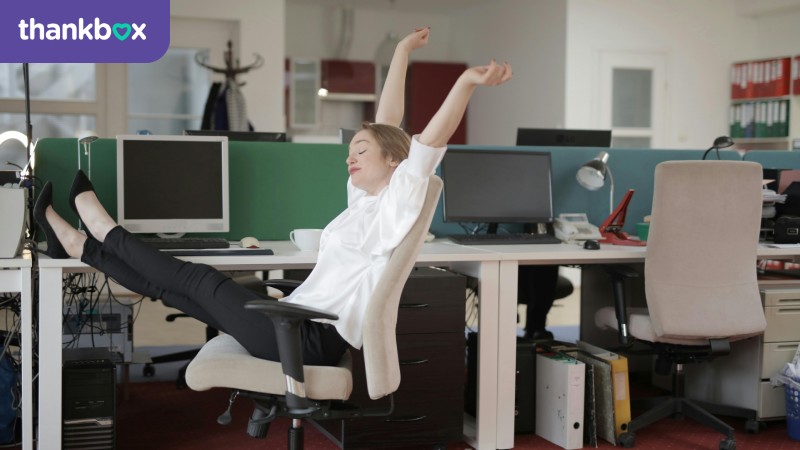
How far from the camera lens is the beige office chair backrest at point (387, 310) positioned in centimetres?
214

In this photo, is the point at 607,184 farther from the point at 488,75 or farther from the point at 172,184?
the point at 488,75

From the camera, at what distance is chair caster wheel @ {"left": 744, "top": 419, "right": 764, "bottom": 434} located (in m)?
3.42

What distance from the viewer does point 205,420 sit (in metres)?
3.45

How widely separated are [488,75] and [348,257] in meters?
0.59

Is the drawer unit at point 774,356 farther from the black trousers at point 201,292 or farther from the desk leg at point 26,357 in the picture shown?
the desk leg at point 26,357

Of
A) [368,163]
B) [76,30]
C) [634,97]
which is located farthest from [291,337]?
[634,97]

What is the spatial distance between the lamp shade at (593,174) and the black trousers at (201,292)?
1.77 m

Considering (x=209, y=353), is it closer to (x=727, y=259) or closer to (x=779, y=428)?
(x=727, y=259)

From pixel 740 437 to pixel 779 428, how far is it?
8.6 inches

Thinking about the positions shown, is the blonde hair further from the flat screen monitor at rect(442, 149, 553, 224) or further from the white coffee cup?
the flat screen monitor at rect(442, 149, 553, 224)

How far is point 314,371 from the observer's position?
2174 millimetres

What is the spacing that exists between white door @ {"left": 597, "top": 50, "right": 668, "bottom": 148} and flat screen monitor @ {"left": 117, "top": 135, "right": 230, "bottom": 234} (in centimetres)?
486

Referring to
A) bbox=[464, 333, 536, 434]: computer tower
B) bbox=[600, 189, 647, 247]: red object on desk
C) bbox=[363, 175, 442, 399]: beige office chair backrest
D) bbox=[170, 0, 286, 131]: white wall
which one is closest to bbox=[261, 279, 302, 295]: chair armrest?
bbox=[363, 175, 442, 399]: beige office chair backrest

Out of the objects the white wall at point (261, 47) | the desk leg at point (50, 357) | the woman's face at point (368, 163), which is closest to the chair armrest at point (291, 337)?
the woman's face at point (368, 163)
